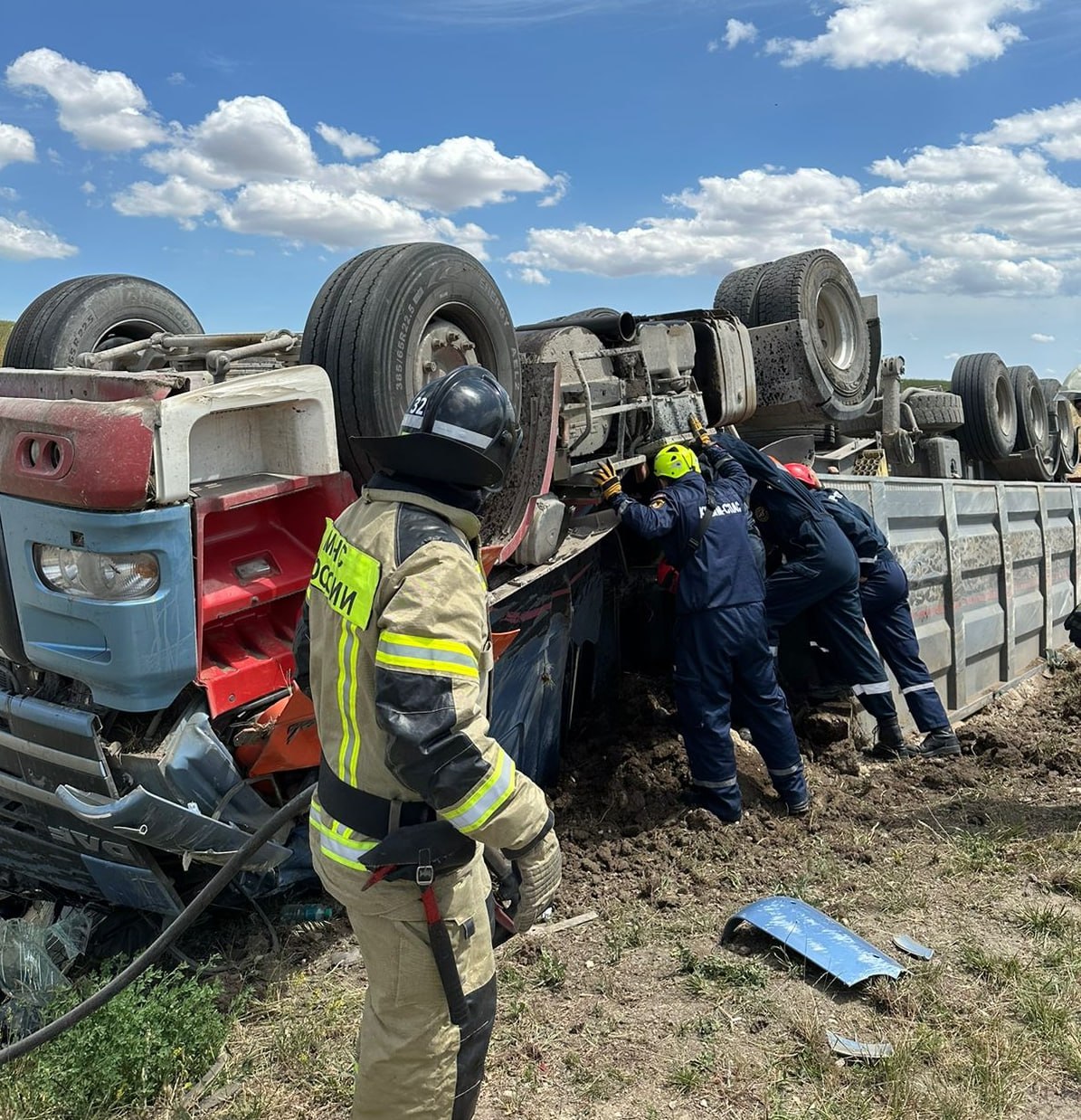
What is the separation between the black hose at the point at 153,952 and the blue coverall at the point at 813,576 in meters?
3.12

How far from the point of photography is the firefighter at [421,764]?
2.06 m

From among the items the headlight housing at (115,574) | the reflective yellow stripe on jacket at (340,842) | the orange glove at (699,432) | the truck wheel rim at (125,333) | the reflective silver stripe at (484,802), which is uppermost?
the truck wheel rim at (125,333)

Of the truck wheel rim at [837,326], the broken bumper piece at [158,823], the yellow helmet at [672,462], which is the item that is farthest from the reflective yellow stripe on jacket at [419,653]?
the truck wheel rim at [837,326]

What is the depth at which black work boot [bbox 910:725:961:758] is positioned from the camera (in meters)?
5.91

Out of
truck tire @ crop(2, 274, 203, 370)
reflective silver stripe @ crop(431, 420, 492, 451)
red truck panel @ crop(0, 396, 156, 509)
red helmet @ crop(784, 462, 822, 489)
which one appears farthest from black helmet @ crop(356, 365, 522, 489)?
red helmet @ crop(784, 462, 822, 489)

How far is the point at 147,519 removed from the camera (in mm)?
2693

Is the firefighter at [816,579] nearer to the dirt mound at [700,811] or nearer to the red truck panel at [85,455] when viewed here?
the dirt mound at [700,811]

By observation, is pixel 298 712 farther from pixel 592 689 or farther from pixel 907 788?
pixel 907 788

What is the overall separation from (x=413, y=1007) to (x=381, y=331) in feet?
6.69

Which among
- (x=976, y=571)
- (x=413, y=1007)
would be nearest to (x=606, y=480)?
(x=413, y=1007)

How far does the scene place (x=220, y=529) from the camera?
3.04m

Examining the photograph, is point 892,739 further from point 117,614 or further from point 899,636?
point 117,614

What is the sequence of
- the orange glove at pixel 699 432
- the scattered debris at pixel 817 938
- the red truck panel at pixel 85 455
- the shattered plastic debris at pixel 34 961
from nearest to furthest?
the red truck panel at pixel 85 455
the scattered debris at pixel 817 938
the shattered plastic debris at pixel 34 961
the orange glove at pixel 699 432

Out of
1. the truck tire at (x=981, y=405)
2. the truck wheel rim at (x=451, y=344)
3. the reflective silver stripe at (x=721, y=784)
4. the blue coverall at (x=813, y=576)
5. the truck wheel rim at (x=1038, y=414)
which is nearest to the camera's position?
the truck wheel rim at (x=451, y=344)
